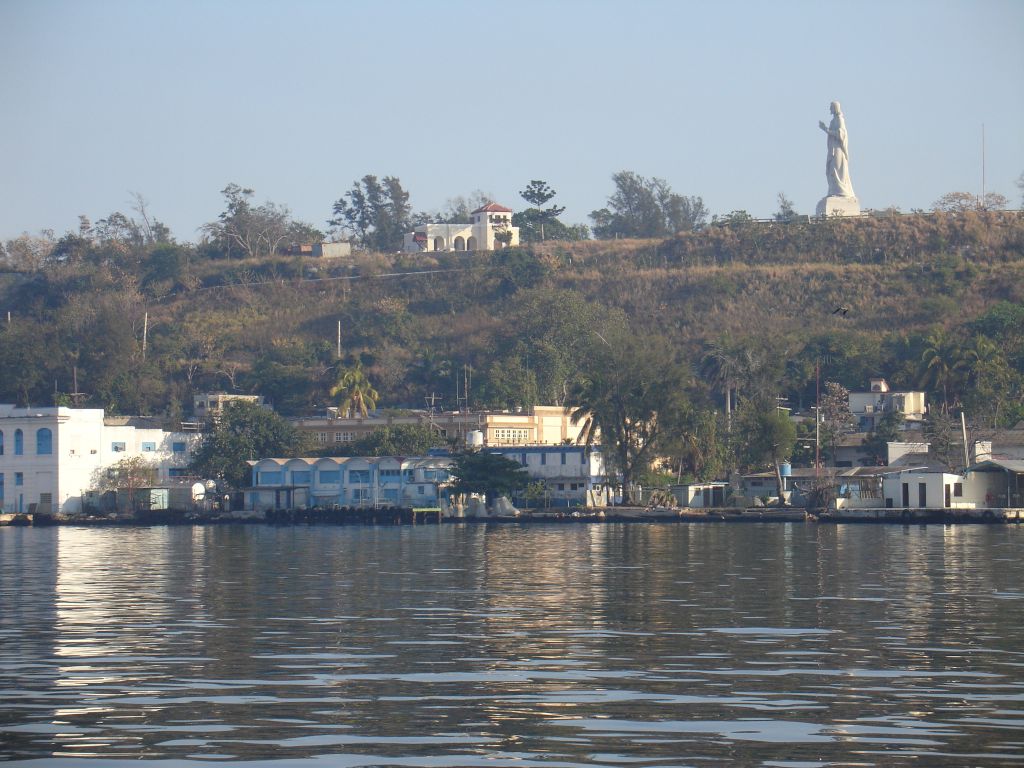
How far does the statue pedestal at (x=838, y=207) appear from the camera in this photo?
16862 centimetres

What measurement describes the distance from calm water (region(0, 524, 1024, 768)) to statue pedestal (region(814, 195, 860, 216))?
12635 cm

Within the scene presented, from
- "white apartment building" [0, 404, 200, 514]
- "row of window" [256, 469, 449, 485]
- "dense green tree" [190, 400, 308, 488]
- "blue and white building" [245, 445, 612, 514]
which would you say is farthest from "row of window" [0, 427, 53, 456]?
"row of window" [256, 469, 449, 485]

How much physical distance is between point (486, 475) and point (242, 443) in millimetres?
23245

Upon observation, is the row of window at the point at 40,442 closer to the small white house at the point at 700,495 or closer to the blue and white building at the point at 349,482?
the blue and white building at the point at 349,482

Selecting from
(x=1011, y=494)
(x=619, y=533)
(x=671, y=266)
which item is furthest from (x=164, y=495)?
(x=671, y=266)

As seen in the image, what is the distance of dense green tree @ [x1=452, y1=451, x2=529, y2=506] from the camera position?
92.1 meters

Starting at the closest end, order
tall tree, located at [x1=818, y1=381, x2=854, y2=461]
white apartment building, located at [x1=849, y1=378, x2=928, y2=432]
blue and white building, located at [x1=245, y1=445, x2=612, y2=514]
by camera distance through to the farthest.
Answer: blue and white building, located at [x1=245, y1=445, x2=612, y2=514] < tall tree, located at [x1=818, y1=381, x2=854, y2=461] < white apartment building, located at [x1=849, y1=378, x2=928, y2=432]

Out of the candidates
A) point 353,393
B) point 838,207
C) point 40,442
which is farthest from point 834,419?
point 838,207

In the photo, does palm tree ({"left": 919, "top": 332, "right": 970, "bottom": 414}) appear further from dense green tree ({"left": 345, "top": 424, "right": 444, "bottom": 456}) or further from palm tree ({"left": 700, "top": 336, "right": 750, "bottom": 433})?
dense green tree ({"left": 345, "top": 424, "right": 444, "bottom": 456})

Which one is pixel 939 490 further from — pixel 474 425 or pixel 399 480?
pixel 474 425

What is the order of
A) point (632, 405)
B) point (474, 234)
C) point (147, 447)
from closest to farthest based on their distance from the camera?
point (632, 405)
point (147, 447)
point (474, 234)

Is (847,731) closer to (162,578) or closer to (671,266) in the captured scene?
(162,578)

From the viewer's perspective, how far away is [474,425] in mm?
111875

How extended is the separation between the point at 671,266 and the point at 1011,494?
275ft
